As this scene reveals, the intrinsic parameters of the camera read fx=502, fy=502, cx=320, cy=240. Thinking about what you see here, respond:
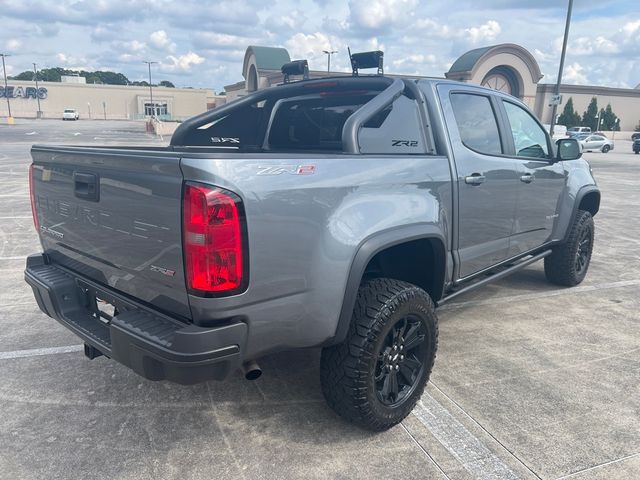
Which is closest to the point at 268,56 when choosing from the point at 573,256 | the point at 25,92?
the point at 573,256

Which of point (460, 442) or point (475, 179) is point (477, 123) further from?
point (460, 442)

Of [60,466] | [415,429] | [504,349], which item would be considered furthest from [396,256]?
[60,466]

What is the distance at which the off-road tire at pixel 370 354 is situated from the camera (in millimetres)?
2619

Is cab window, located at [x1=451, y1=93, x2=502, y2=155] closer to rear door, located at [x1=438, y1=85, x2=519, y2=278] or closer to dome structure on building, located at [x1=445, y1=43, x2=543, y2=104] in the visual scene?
rear door, located at [x1=438, y1=85, x2=519, y2=278]

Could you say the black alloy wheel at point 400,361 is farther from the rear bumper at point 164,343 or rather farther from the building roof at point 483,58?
the building roof at point 483,58

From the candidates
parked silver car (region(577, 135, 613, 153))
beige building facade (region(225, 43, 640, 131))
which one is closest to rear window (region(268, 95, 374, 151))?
parked silver car (region(577, 135, 613, 153))

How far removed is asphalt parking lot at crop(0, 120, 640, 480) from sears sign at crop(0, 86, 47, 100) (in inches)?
3477

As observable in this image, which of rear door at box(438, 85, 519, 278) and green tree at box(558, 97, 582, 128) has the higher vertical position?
green tree at box(558, 97, 582, 128)

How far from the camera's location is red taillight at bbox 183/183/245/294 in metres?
2.00

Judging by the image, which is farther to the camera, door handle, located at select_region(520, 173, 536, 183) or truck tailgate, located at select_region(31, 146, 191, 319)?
Answer: door handle, located at select_region(520, 173, 536, 183)

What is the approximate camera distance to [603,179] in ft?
57.1

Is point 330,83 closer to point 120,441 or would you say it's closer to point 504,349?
point 504,349

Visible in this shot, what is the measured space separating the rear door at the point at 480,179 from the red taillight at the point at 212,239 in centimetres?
178

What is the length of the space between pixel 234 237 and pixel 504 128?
111 inches
